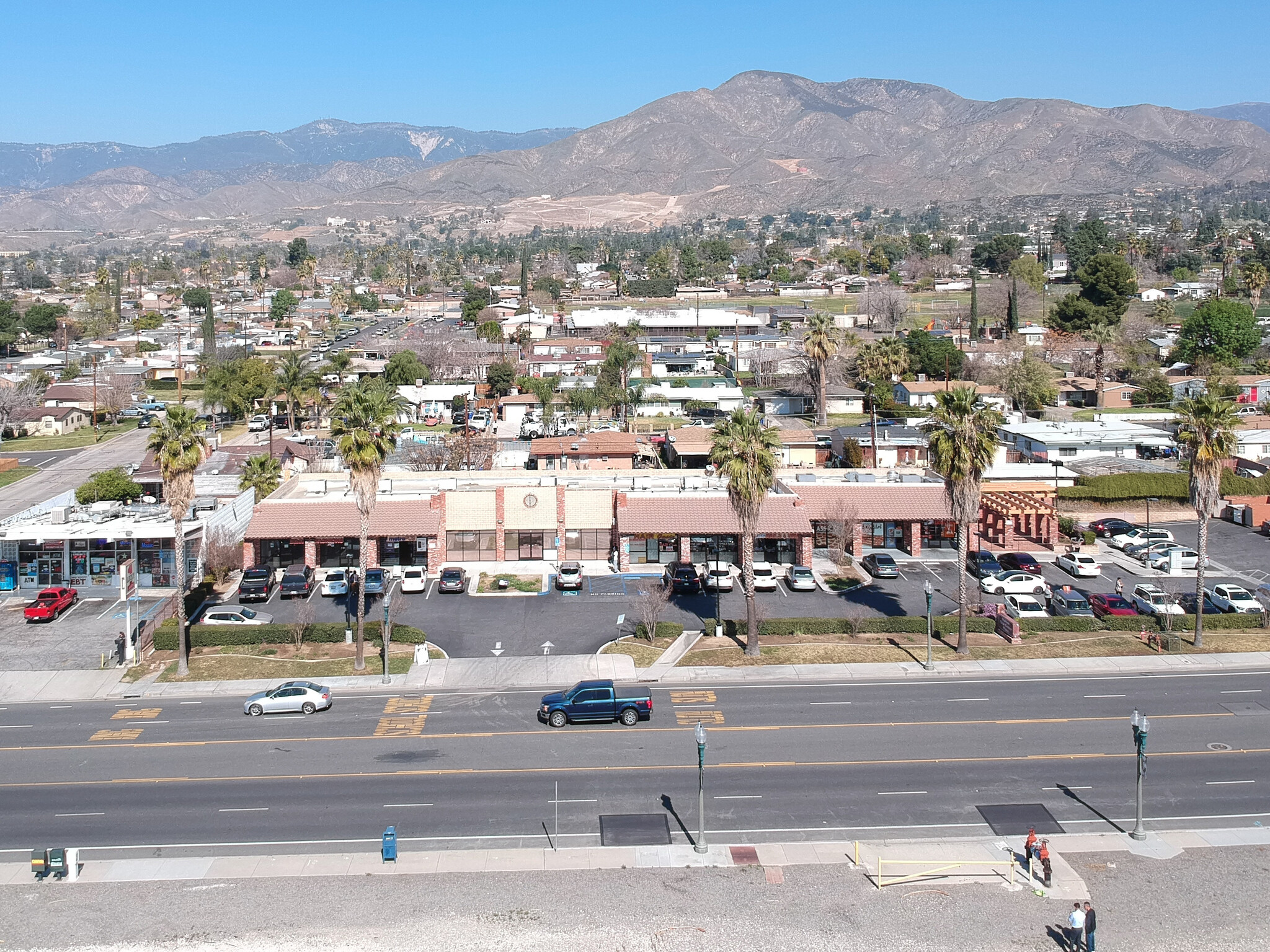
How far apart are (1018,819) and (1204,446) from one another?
23800 mm

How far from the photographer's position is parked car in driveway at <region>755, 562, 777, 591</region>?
191ft

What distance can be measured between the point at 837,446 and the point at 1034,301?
12584 cm

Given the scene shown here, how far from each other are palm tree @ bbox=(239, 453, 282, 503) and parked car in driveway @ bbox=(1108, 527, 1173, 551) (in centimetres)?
4867

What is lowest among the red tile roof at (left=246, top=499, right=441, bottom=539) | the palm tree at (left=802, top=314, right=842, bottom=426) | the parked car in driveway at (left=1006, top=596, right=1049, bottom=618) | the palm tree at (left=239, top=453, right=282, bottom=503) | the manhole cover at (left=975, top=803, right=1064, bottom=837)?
the manhole cover at (left=975, top=803, right=1064, bottom=837)

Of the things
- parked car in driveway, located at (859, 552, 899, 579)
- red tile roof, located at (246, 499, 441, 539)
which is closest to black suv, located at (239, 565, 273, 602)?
red tile roof, located at (246, 499, 441, 539)

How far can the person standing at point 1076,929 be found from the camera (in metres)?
26.0

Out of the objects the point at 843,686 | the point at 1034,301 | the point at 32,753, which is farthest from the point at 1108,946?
the point at 1034,301

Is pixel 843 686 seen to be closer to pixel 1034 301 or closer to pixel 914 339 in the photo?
pixel 914 339

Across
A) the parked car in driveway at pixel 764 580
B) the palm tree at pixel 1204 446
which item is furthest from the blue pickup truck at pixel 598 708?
the palm tree at pixel 1204 446

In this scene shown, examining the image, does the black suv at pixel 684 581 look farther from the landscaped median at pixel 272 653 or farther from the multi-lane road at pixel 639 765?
the landscaped median at pixel 272 653

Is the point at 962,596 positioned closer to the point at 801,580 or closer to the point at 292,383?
the point at 801,580

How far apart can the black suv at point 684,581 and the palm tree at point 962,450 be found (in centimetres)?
1422

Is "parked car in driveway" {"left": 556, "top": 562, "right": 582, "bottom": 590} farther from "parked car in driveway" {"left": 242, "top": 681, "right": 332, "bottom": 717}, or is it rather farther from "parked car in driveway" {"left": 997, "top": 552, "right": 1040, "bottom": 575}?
"parked car in driveway" {"left": 997, "top": 552, "right": 1040, "bottom": 575}

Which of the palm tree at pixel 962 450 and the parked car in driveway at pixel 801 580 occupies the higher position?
the palm tree at pixel 962 450
